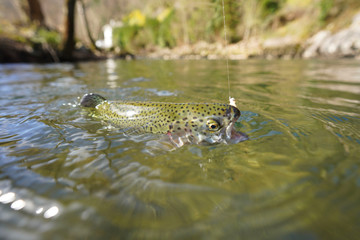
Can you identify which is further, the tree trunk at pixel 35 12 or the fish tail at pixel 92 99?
the tree trunk at pixel 35 12

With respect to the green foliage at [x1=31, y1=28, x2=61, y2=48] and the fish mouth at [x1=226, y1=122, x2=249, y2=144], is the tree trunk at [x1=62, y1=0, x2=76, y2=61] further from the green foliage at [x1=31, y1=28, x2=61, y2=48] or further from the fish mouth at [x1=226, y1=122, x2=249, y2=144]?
the fish mouth at [x1=226, y1=122, x2=249, y2=144]

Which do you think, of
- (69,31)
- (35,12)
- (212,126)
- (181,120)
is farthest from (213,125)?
(35,12)

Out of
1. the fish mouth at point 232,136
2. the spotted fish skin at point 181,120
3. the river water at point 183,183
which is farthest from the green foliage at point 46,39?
the fish mouth at point 232,136

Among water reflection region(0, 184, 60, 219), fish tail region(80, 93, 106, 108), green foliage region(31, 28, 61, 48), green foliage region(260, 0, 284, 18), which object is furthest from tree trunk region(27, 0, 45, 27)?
green foliage region(260, 0, 284, 18)

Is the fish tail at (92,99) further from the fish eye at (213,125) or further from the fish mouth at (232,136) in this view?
the fish mouth at (232,136)

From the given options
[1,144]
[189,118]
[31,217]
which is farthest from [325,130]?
[1,144]

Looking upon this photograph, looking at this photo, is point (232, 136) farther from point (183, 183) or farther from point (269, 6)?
point (269, 6)

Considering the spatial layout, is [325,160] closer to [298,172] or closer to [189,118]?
[298,172]
